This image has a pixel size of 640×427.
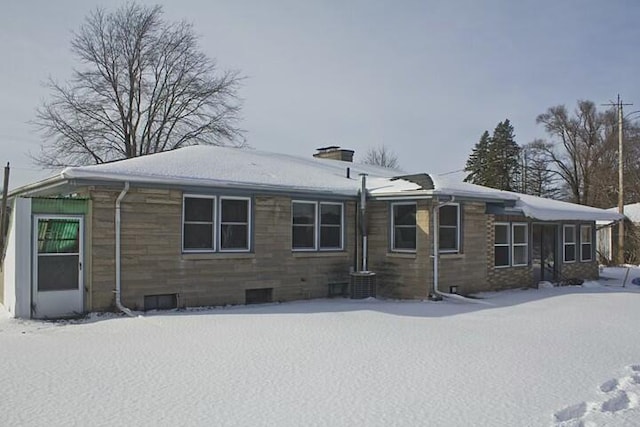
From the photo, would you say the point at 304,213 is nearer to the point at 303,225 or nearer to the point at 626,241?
the point at 303,225

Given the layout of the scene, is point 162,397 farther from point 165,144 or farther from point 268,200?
point 165,144

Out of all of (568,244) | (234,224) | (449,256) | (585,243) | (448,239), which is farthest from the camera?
(585,243)

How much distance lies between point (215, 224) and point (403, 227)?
15.2 feet

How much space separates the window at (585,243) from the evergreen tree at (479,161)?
101 ft

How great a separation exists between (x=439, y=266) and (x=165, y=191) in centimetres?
662

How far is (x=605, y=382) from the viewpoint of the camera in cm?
611

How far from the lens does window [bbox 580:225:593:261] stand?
18578mm

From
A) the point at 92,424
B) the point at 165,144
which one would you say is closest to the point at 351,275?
the point at 92,424

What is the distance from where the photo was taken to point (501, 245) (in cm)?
1543

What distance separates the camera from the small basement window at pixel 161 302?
11172 mm

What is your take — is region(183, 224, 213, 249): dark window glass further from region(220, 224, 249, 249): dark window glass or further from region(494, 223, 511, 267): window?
region(494, 223, 511, 267): window

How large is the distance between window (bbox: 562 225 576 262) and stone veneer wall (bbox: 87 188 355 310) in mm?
8550

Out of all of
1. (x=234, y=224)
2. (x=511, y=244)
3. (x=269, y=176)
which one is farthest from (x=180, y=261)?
(x=511, y=244)

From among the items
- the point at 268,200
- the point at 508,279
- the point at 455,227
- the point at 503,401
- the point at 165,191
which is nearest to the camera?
the point at 503,401
